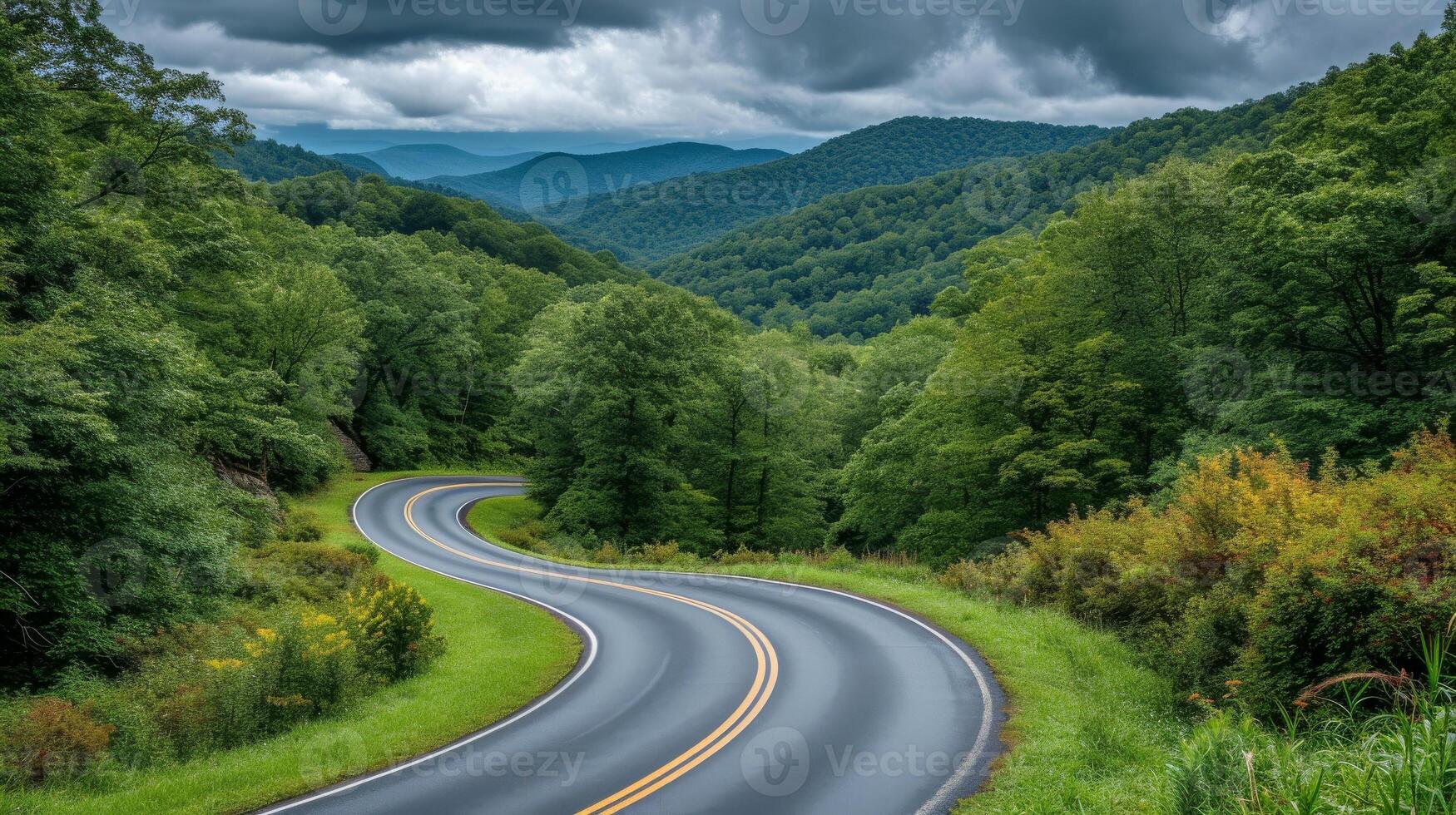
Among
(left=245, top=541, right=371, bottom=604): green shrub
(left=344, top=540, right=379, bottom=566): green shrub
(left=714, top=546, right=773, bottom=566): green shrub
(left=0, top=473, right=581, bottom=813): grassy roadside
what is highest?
(left=0, top=473, right=581, bottom=813): grassy roadside

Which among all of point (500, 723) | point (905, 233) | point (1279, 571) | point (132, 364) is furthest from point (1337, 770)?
point (905, 233)

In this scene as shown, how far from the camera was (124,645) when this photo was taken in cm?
1584

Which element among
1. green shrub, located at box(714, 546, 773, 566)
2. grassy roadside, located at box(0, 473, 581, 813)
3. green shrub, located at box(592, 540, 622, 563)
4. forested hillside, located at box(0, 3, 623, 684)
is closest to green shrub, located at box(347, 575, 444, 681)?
grassy roadside, located at box(0, 473, 581, 813)

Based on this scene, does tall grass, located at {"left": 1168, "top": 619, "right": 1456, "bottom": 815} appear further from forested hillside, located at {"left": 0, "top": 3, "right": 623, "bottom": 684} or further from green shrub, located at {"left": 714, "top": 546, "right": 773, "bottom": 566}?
green shrub, located at {"left": 714, "top": 546, "right": 773, "bottom": 566}

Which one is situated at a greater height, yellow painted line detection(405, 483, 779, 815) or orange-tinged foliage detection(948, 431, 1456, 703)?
orange-tinged foliage detection(948, 431, 1456, 703)

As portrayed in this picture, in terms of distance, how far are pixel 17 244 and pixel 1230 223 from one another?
34668 mm

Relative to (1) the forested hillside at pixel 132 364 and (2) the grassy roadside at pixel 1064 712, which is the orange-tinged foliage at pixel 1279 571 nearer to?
(2) the grassy roadside at pixel 1064 712

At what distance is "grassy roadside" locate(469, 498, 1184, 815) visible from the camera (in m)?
9.05

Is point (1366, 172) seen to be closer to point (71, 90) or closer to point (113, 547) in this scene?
point (113, 547)

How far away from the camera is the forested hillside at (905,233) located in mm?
122812

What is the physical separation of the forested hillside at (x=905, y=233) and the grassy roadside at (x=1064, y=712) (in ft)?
319

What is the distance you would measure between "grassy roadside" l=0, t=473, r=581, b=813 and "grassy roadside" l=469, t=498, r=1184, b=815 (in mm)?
8371

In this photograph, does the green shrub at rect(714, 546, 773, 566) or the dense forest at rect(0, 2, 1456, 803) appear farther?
the green shrub at rect(714, 546, 773, 566)

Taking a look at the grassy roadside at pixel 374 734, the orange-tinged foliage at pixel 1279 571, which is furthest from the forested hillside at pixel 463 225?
the orange-tinged foliage at pixel 1279 571
